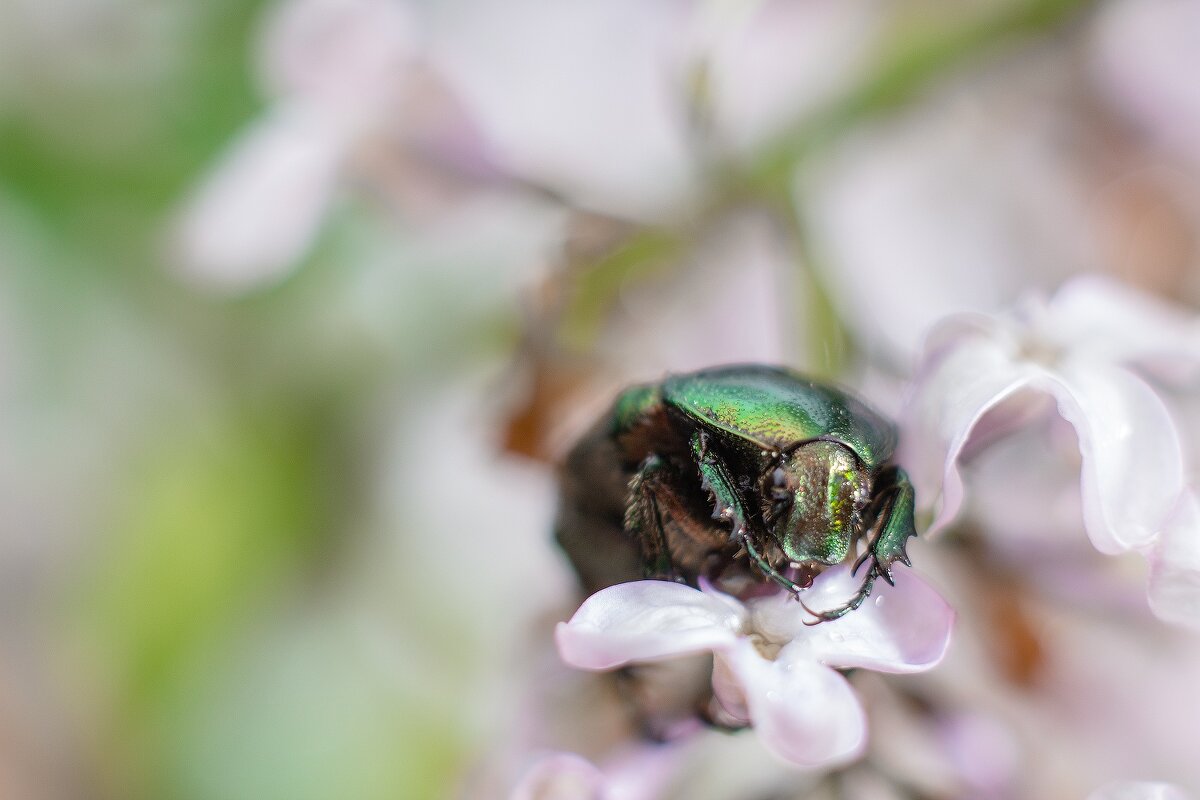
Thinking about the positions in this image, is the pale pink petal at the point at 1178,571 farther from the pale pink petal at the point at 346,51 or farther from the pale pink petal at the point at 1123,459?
the pale pink petal at the point at 346,51

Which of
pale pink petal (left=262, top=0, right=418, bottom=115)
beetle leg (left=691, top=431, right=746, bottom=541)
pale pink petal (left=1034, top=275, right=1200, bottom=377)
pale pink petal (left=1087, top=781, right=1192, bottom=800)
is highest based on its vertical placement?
pale pink petal (left=262, top=0, right=418, bottom=115)

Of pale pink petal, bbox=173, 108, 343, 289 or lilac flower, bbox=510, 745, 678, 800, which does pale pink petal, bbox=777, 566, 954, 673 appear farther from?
pale pink petal, bbox=173, 108, 343, 289

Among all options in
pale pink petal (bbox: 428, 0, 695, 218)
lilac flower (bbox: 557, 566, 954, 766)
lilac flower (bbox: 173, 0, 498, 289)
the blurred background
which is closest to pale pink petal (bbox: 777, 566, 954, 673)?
lilac flower (bbox: 557, 566, 954, 766)

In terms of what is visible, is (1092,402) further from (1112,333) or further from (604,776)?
(604,776)

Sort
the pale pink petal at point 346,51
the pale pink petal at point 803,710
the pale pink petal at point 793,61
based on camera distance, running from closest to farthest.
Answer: the pale pink petal at point 803,710 → the pale pink petal at point 346,51 → the pale pink petal at point 793,61

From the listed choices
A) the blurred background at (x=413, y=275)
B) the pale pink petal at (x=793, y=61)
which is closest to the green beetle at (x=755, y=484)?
the blurred background at (x=413, y=275)

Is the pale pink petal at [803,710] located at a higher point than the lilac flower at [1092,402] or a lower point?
lower

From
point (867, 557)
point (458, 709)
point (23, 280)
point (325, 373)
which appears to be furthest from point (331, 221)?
point (867, 557)
